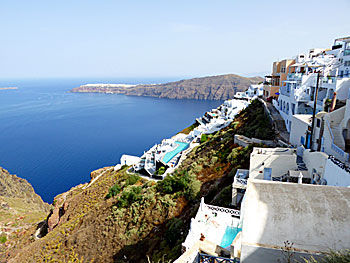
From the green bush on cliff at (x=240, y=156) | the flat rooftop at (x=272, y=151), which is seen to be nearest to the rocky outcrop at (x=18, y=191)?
the green bush on cliff at (x=240, y=156)

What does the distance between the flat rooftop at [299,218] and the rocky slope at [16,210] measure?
25542 mm

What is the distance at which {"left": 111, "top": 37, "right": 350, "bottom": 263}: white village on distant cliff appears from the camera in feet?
13.5

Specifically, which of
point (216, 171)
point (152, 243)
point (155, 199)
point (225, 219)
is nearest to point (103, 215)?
point (155, 199)

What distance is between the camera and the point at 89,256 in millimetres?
14578

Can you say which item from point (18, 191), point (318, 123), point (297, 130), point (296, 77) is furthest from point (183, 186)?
point (18, 191)

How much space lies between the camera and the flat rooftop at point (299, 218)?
13.2 ft

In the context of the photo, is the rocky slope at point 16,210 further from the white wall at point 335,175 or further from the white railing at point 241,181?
the white wall at point 335,175

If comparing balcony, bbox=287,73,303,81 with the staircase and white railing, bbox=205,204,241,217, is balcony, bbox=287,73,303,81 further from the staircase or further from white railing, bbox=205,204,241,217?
white railing, bbox=205,204,241,217

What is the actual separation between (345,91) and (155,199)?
529 inches

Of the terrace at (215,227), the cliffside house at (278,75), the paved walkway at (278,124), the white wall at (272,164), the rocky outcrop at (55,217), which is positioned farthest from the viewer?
the cliffside house at (278,75)

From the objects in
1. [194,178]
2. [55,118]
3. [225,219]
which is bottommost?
[55,118]

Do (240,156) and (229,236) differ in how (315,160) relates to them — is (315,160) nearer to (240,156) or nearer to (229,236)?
(229,236)

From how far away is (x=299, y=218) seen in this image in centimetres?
422

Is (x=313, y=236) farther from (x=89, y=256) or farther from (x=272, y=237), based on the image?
(x=89, y=256)
